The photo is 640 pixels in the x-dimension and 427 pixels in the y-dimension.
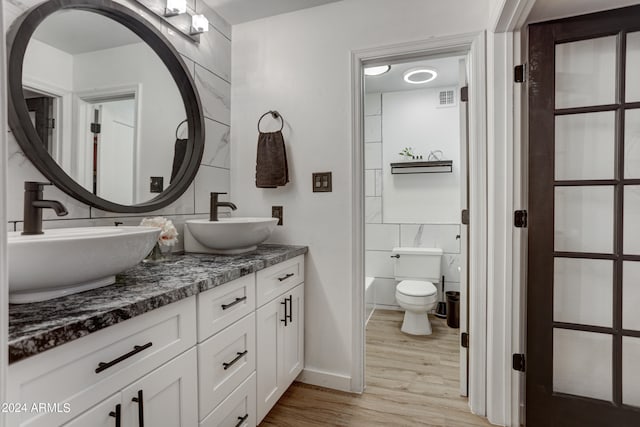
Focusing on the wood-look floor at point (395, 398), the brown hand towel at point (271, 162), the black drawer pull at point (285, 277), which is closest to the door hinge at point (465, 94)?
the brown hand towel at point (271, 162)

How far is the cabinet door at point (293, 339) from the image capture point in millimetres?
1765

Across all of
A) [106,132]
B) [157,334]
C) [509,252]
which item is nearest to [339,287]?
[509,252]

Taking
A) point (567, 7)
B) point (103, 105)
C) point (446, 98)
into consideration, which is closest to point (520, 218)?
point (567, 7)

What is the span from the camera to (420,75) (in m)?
3.04

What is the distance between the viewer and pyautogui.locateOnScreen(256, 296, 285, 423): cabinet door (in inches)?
59.4

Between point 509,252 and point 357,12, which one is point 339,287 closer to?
point 509,252

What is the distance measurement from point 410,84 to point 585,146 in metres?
2.07

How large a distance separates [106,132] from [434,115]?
9.95 ft

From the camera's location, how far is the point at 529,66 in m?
1.57

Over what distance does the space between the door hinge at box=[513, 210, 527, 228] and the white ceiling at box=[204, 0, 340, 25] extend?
5.44 feet

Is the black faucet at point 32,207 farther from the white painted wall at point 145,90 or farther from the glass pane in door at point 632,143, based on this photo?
the glass pane in door at point 632,143

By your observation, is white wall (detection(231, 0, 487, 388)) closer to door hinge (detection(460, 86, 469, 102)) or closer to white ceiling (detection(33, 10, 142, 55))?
door hinge (detection(460, 86, 469, 102))

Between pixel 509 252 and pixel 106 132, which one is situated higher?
pixel 106 132

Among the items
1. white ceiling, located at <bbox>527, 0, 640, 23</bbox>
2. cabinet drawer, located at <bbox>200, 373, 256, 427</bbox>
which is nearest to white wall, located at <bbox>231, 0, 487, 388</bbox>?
white ceiling, located at <bbox>527, 0, 640, 23</bbox>
